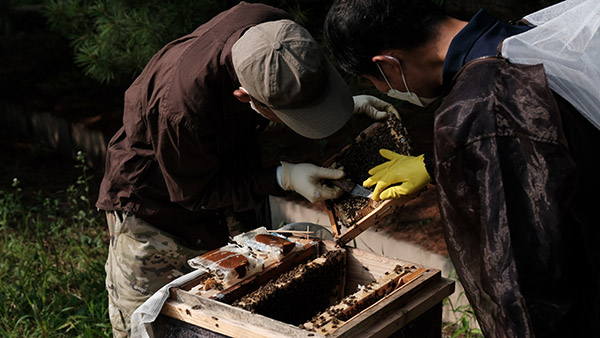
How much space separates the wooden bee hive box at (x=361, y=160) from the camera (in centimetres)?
246

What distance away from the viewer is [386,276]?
221 cm

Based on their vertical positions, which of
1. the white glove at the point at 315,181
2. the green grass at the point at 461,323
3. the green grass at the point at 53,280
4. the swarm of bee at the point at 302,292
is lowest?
the green grass at the point at 53,280

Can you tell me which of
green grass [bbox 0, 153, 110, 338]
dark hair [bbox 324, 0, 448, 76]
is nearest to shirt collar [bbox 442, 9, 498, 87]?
dark hair [bbox 324, 0, 448, 76]

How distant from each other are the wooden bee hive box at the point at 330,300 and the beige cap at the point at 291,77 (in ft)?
1.58

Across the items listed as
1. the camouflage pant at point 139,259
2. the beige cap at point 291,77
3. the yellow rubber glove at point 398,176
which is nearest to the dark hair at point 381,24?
the beige cap at point 291,77

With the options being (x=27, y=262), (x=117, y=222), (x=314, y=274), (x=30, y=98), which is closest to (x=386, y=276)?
(x=314, y=274)

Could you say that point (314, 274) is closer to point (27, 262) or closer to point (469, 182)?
point (469, 182)

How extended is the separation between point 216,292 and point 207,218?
75cm

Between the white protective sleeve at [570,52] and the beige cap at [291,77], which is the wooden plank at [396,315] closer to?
the beige cap at [291,77]

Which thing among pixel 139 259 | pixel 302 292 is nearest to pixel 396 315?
pixel 302 292

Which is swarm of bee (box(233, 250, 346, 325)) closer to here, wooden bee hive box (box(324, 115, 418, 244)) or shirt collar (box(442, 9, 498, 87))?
wooden bee hive box (box(324, 115, 418, 244))

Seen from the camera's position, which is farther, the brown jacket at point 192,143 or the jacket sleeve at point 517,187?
the brown jacket at point 192,143

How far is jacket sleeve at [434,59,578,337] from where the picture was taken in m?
1.56

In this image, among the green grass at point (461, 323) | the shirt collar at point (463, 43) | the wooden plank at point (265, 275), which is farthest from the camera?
the green grass at point (461, 323)
